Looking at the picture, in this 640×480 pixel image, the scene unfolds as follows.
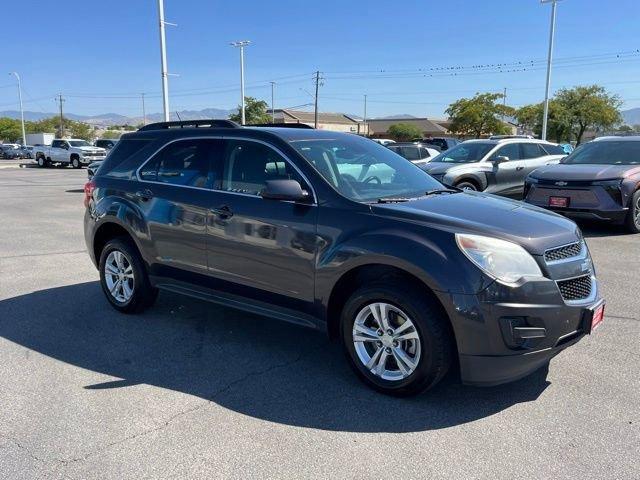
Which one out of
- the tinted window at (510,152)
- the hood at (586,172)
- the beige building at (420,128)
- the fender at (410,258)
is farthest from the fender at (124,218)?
the beige building at (420,128)

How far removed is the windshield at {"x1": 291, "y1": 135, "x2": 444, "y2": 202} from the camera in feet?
13.5

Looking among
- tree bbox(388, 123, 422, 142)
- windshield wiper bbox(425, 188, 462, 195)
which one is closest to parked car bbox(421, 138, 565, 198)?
windshield wiper bbox(425, 188, 462, 195)

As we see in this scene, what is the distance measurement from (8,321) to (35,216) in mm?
8266

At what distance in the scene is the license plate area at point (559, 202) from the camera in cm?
919

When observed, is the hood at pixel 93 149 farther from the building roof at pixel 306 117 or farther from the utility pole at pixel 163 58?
the building roof at pixel 306 117

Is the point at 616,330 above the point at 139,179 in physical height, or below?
below

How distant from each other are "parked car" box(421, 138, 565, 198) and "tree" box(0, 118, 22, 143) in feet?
322

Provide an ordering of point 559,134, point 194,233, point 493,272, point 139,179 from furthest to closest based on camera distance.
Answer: point 559,134 → point 139,179 → point 194,233 → point 493,272

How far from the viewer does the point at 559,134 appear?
56.5 m

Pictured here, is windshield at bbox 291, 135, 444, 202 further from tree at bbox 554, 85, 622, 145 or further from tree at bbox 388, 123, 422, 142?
tree at bbox 388, 123, 422, 142

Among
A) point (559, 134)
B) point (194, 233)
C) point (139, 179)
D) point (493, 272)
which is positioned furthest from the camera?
point (559, 134)

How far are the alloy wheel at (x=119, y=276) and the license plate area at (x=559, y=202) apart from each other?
7086mm

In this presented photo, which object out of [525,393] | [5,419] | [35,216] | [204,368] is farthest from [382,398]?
[35,216]

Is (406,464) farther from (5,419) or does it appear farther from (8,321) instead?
(8,321)
